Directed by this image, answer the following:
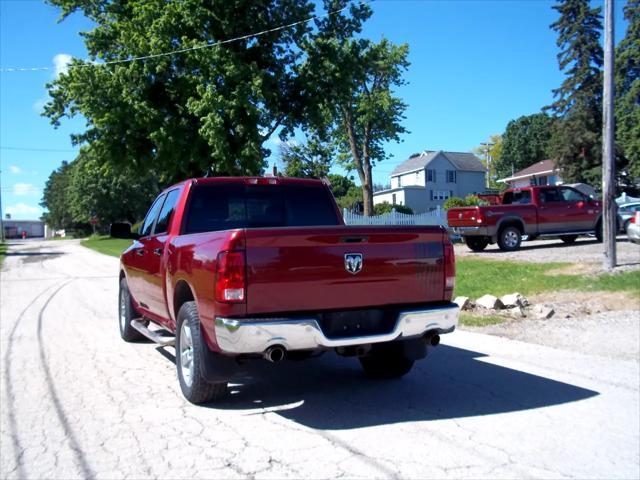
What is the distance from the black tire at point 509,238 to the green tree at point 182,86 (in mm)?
10622

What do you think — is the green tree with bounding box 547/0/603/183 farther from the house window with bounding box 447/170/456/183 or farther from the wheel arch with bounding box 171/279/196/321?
the wheel arch with bounding box 171/279/196/321

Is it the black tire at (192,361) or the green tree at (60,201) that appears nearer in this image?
the black tire at (192,361)

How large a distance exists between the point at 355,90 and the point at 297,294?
27475 mm

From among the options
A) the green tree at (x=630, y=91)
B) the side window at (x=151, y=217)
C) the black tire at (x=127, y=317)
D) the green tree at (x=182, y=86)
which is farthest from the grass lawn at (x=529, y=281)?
the green tree at (x=630, y=91)

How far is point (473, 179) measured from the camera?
229 feet

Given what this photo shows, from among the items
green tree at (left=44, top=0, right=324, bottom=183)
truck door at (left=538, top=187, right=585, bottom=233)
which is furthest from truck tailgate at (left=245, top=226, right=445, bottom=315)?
green tree at (left=44, top=0, right=324, bottom=183)

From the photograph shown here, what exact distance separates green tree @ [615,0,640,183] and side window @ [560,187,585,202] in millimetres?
25144

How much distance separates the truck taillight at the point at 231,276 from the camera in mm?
4520

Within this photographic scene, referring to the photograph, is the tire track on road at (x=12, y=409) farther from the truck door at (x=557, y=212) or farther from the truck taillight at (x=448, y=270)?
the truck door at (x=557, y=212)

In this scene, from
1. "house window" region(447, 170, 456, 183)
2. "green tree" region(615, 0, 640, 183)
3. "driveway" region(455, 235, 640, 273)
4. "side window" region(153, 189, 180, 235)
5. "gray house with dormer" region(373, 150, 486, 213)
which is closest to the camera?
"side window" region(153, 189, 180, 235)

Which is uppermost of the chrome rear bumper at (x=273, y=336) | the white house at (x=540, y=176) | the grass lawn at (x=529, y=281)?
the white house at (x=540, y=176)

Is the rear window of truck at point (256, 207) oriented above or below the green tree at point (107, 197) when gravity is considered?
below

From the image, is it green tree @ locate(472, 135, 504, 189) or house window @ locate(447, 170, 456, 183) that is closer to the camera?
house window @ locate(447, 170, 456, 183)

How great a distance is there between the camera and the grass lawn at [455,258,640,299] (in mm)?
11461
